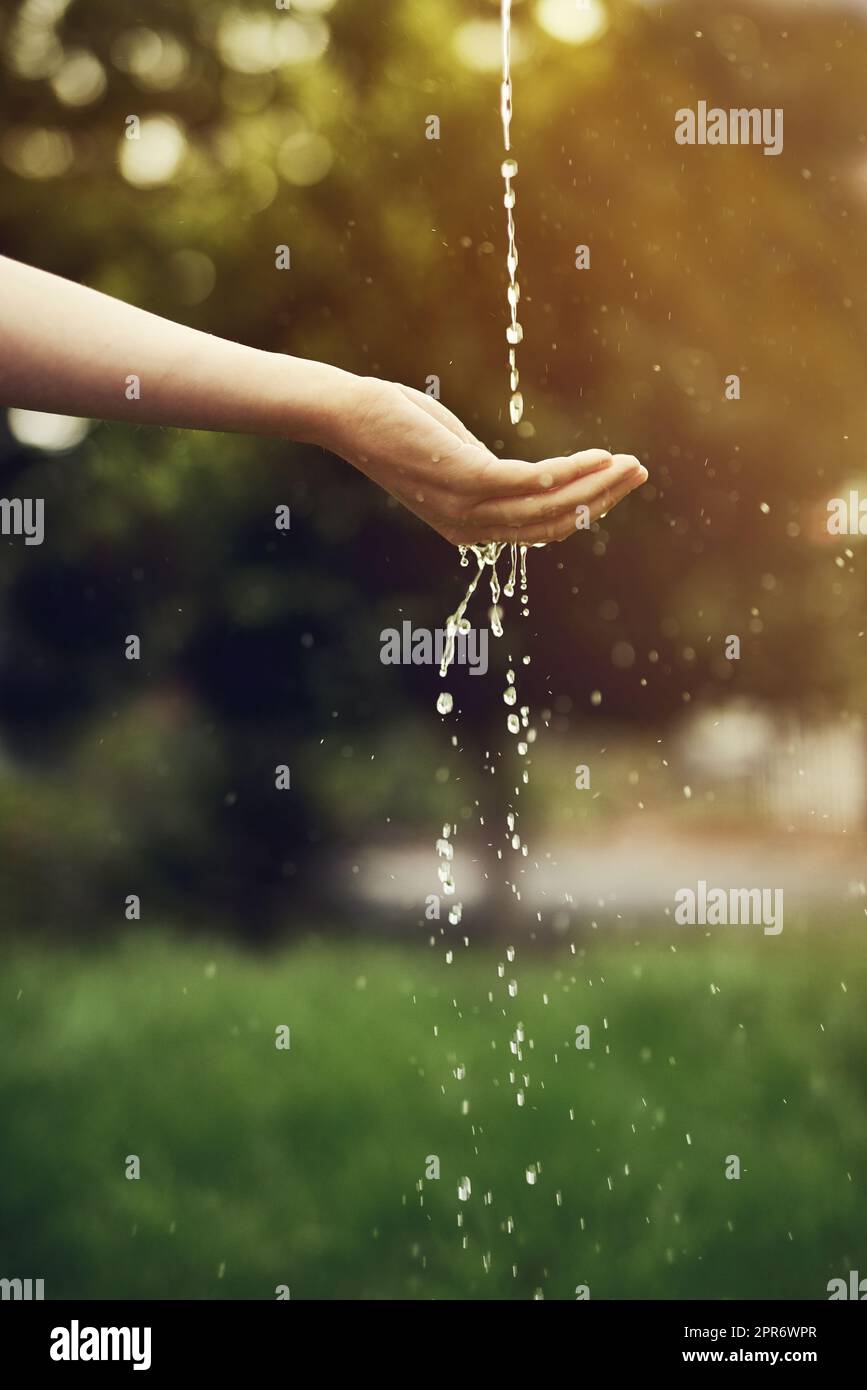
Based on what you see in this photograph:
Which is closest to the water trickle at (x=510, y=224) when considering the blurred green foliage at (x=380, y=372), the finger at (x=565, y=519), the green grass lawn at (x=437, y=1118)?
the blurred green foliage at (x=380, y=372)

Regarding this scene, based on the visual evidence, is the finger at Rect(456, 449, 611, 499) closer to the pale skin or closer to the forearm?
the pale skin

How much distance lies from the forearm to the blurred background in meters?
2.90

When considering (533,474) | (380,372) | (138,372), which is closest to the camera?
(138,372)

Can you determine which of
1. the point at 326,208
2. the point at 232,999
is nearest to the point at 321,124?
the point at 326,208

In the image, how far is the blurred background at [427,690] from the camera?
4312 mm

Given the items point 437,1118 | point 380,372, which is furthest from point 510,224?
point 437,1118

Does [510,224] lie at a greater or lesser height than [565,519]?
greater

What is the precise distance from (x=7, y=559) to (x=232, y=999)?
6.59 ft

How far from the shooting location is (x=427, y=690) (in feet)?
18.0

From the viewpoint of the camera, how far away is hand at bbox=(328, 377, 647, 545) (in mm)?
1856

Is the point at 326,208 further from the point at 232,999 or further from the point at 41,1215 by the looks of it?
the point at 41,1215

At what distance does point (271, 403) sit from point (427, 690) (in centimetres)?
367

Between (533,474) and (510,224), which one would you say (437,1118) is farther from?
(533,474)

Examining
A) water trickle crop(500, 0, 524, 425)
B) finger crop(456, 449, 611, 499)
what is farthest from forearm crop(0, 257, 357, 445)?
water trickle crop(500, 0, 524, 425)
